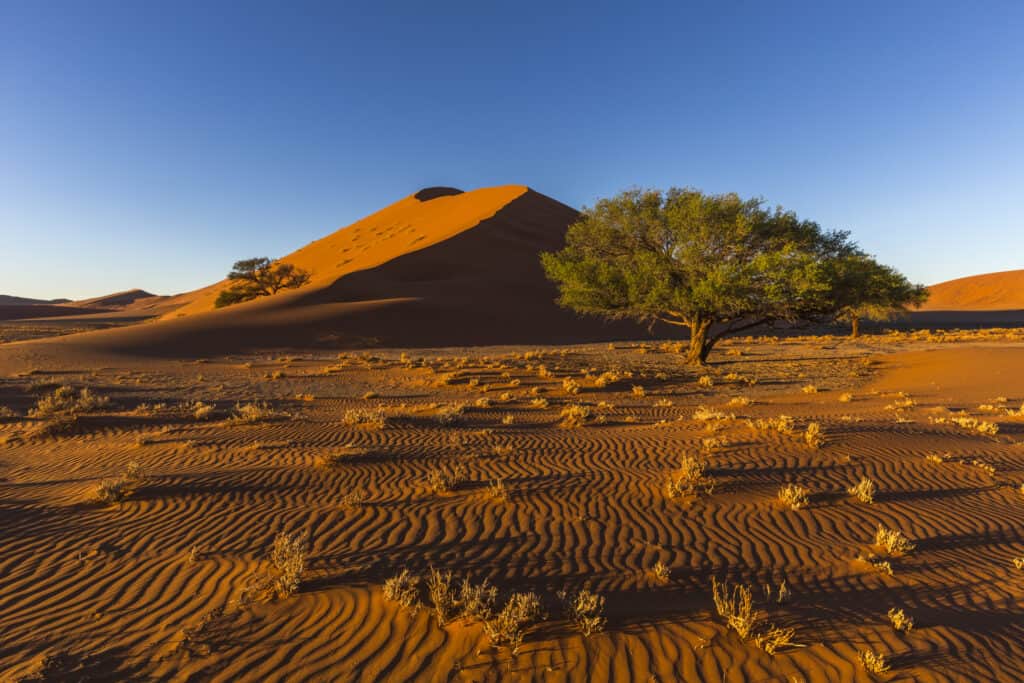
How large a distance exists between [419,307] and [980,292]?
132 m

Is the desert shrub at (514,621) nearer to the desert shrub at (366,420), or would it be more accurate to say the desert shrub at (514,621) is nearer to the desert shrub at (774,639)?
the desert shrub at (774,639)

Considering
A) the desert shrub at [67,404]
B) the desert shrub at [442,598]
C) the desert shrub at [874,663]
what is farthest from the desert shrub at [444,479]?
the desert shrub at [67,404]

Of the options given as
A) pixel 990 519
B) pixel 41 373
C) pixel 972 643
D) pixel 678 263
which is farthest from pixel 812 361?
pixel 41 373

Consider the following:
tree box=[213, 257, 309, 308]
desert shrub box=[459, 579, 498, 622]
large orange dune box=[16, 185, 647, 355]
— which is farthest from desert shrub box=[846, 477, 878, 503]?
tree box=[213, 257, 309, 308]

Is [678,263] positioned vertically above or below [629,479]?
above

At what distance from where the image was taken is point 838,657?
3785 mm

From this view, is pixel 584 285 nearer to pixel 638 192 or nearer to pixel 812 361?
pixel 638 192

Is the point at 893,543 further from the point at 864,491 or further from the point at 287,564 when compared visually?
the point at 287,564

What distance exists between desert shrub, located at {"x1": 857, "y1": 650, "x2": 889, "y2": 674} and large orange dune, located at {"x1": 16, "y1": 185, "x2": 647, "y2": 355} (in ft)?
112

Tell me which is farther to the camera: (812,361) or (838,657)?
(812,361)

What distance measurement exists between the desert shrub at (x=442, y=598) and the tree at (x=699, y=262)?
17887 millimetres

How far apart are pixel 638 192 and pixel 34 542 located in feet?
73.4

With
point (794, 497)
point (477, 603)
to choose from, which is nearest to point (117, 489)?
point (477, 603)

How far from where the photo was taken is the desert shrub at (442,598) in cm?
416
